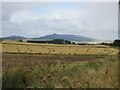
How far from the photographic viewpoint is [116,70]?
1018cm

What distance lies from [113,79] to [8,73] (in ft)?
10.1

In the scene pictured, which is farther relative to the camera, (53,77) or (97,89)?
(53,77)

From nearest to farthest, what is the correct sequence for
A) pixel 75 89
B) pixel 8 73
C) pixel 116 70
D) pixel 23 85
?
pixel 75 89 → pixel 23 85 → pixel 8 73 → pixel 116 70

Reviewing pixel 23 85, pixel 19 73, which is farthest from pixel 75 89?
pixel 19 73

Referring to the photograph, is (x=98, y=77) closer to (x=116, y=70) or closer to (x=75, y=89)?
(x=116, y=70)

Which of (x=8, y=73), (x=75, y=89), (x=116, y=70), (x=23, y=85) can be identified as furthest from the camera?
(x=116, y=70)

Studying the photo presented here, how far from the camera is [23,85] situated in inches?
340

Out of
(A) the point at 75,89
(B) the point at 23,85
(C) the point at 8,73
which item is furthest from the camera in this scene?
(C) the point at 8,73

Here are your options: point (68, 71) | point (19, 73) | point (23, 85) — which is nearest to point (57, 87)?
point (23, 85)

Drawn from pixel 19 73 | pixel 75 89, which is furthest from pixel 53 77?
pixel 75 89

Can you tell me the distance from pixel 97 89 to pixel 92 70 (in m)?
2.43

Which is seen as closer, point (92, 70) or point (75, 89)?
point (75, 89)

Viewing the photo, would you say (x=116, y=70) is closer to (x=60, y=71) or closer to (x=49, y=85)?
(x=60, y=71)

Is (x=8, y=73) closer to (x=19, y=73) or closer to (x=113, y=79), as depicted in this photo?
(x=19, y=73)
